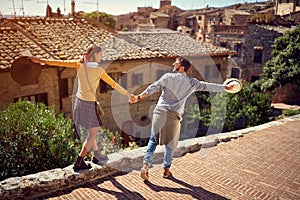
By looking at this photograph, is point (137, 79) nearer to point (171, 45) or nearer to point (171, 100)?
point (171, 45)

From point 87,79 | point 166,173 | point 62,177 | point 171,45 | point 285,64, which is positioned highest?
point 171,45

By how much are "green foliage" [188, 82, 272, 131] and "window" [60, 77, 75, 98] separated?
20.6 ft

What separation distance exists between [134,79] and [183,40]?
5987mm

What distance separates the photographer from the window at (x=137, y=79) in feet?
47.6

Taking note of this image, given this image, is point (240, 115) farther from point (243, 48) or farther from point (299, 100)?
point (243, 48)

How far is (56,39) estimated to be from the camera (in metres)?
13.1

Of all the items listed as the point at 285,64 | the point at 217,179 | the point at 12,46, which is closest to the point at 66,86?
the point at 12,46

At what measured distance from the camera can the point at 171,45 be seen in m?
17.0

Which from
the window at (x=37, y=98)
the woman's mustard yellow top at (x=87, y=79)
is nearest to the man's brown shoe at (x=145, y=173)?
the woman's mustard yellow top at (x=87, y=79)

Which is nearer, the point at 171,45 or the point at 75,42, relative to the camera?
the point at 75,42

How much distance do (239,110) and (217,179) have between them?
8504mm

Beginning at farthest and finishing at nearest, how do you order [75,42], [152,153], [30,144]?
[75,42], [30,144], [152,153]

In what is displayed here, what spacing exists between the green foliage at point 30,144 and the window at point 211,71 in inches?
534

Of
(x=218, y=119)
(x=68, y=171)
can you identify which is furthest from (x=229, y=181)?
(x=218, y=119)
